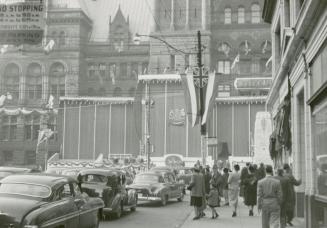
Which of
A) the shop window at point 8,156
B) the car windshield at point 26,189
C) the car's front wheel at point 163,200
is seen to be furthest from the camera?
the shop window at point 8,156

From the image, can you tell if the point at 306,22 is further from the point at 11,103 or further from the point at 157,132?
the point at 11,103

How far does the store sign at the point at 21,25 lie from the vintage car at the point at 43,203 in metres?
5.73

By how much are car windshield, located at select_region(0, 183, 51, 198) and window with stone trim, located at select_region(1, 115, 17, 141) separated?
63.2 metres

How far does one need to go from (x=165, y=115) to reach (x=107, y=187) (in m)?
40.6

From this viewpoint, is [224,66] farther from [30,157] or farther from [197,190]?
[197,190]

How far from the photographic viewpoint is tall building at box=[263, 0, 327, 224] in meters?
12.8

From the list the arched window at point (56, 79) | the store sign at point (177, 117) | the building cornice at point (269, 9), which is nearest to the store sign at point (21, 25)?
the building cornice at point (269, 9)

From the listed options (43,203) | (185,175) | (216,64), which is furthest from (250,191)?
(216,64)

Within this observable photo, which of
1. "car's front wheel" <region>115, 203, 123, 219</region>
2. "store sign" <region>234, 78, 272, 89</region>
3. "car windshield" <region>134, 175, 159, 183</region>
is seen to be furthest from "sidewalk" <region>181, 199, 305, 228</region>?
"store sign" <region>234, 78, 272, 89</region>

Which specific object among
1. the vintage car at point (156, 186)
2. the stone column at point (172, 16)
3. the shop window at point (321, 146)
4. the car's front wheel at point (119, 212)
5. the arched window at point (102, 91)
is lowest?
the car's front wheel at point (119, 212)

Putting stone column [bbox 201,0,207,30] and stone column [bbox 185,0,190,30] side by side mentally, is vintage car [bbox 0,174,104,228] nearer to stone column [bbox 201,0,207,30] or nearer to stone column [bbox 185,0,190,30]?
stone column [bbox 185,0,190,30]

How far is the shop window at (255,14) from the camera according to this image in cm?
6819

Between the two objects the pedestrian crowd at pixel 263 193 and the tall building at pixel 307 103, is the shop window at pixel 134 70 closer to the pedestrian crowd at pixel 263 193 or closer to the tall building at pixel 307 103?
the pedestrian crowd at pixel 263 193

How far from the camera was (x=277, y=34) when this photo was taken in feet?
88.6
